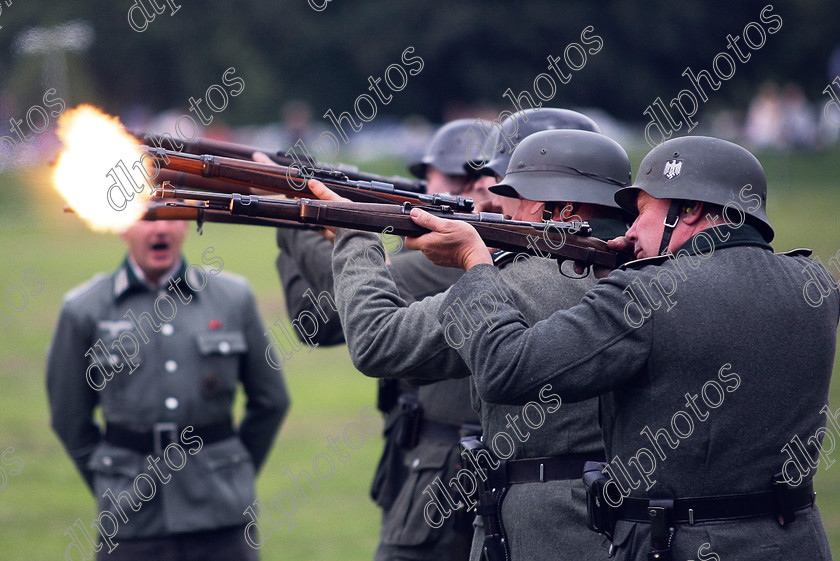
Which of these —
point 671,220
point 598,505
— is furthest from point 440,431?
point 671,220

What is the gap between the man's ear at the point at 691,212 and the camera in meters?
3.62

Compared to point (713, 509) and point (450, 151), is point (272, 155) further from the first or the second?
point (713, 509)

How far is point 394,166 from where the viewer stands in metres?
37.3

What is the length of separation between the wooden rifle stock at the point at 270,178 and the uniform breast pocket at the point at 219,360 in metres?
2.18

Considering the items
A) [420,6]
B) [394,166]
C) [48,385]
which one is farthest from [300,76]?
[48,385]

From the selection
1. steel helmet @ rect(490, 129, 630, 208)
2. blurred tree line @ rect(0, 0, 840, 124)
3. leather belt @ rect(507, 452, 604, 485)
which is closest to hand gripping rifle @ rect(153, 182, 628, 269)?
steel helmet @ rect(490, 129, 630, 208)

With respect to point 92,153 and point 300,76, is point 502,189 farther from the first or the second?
point 300,76

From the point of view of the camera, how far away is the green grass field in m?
8.91

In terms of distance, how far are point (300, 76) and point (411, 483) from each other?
53.6 metres

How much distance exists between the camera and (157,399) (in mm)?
5973

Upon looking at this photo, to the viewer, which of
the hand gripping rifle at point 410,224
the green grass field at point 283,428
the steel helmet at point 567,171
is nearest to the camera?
the hand gripping rifle at point 410,224

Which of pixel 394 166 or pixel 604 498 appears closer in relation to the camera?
pixel 604 498

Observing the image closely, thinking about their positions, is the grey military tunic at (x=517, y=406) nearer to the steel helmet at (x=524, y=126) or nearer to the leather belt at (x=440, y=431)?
the leather belt at (x=440, y=431)

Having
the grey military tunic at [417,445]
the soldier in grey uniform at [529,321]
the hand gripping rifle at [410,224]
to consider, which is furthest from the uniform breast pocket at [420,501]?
the hand gripping rifle at [410,224]
